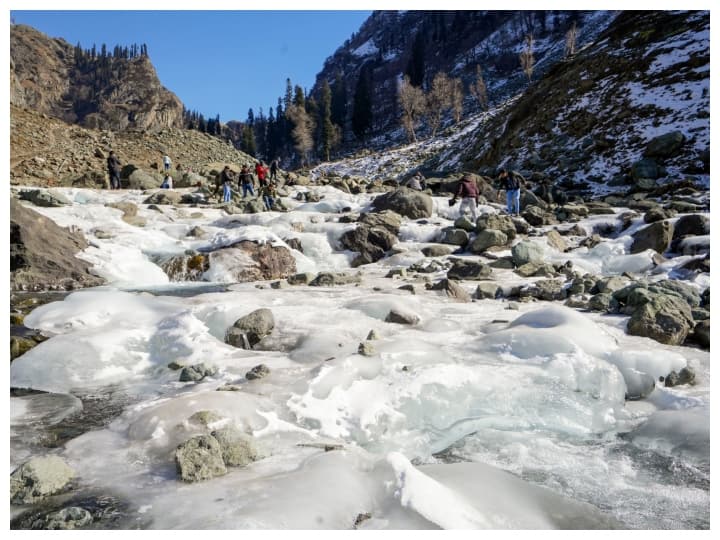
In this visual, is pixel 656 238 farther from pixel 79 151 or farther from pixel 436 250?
pixel 79 151

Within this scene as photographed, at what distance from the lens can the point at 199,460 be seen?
292 centimetres

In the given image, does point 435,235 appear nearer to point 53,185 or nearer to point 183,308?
point 183,308

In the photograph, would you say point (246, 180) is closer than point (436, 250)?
No

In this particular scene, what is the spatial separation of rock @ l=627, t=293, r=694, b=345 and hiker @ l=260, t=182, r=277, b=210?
46.4 ft

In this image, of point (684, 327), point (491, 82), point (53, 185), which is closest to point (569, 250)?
point (684, 327)

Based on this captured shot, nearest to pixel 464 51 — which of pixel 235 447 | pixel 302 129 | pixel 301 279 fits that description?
pixel 302 129

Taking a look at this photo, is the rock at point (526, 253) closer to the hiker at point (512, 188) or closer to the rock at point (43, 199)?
the hiker at point (512, 188)

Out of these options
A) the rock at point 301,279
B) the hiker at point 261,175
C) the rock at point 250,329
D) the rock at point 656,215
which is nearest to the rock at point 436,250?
the rock at point 301,279

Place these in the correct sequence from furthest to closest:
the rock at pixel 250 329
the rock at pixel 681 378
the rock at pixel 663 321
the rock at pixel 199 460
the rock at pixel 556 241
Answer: the rock at pixel 556 241, the rock at pixel 250 329, the rock at pixel 663 321, the rock at pixel 681 378, the rock at pixel 199 460

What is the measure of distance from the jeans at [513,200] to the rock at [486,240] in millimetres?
4210

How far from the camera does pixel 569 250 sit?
12.9 metres

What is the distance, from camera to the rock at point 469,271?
32.9ft

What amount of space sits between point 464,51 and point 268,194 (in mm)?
95477

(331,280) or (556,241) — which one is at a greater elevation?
(556,241)
